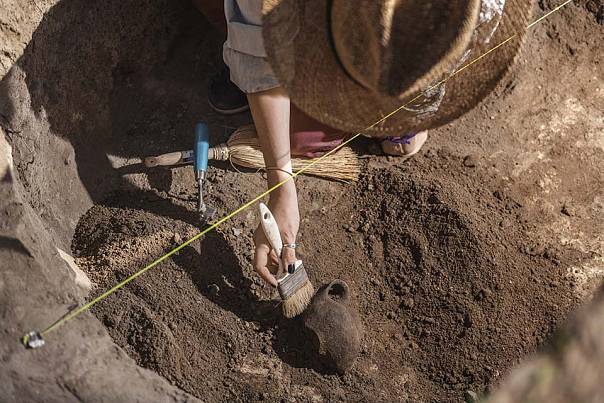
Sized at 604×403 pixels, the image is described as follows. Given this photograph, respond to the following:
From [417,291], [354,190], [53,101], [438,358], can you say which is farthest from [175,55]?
[438,358]

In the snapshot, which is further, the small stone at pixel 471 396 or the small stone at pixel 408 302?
the small stone at pixel 408 302

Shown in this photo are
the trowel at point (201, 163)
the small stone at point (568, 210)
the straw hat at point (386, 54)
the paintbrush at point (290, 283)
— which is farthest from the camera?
the small stone at point (568, 210)

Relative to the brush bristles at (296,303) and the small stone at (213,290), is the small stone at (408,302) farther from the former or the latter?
the small stone at (213,290)

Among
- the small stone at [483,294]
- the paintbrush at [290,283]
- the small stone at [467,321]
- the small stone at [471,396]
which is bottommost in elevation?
the small stone at [471,396]

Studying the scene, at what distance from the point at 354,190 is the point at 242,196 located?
359mm

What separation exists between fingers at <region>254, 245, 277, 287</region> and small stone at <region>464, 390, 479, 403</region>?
22.7 inches

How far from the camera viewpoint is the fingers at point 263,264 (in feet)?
6.29

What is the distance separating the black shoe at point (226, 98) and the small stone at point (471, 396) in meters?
1.18

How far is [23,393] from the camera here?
138cm

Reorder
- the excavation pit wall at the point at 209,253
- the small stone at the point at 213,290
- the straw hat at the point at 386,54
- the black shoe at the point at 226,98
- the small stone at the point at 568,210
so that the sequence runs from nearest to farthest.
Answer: the straw hat at the point at 386,54, the excavation pit wall at the point at 209,253, the small stone at the point at 213,290, the small stone at the point at 568,210, the black shoe at the point at 226,98

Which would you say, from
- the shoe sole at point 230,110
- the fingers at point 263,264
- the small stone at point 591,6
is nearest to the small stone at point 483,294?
the fingers at point 263,264

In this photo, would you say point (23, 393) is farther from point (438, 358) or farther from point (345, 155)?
point (345, 155)

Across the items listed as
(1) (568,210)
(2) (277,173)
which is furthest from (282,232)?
(1) (568,210)

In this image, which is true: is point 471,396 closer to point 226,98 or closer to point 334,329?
point 334,329
